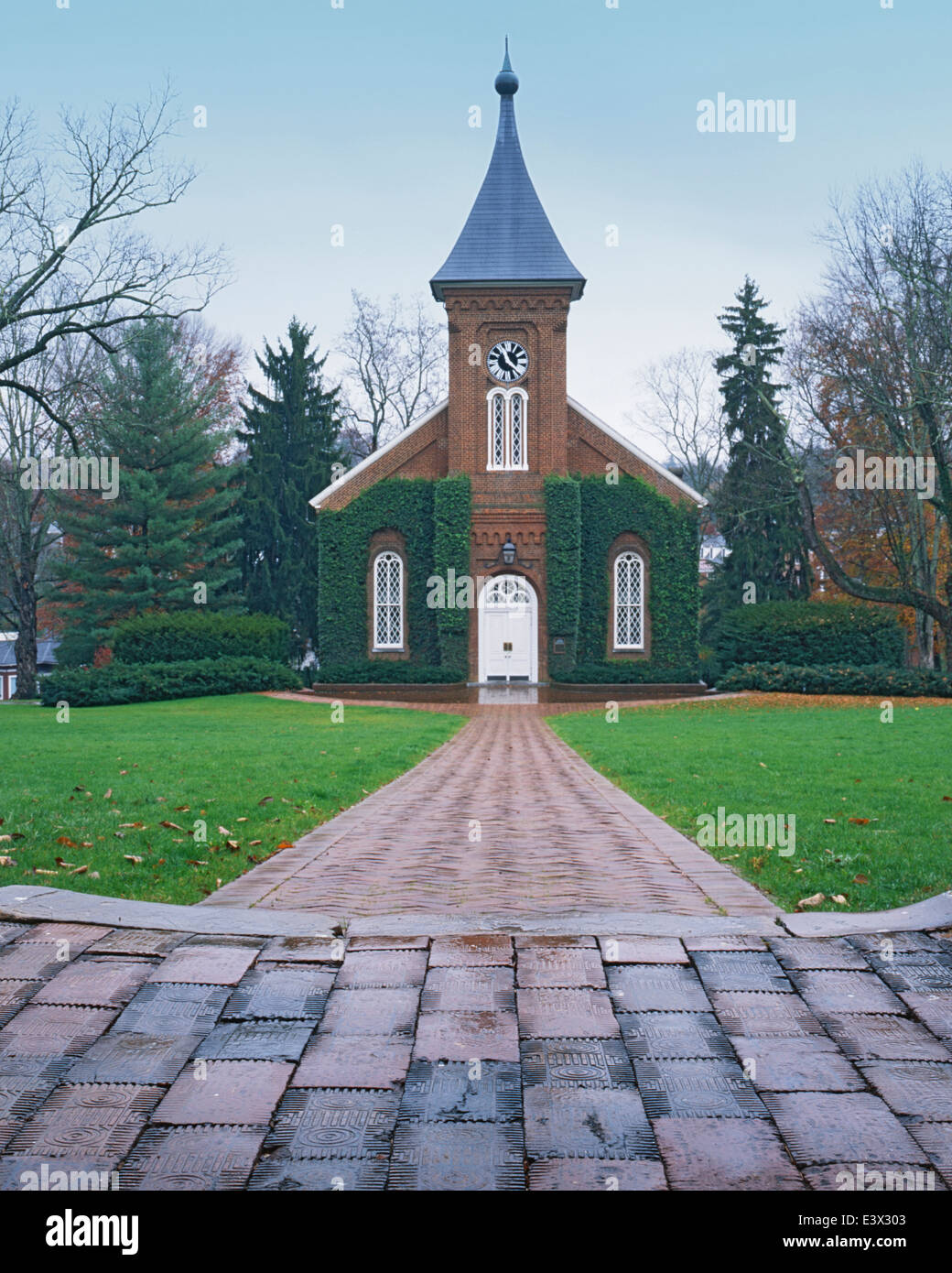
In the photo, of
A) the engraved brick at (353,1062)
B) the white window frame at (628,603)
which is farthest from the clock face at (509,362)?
the engraved brick at (353,1062)

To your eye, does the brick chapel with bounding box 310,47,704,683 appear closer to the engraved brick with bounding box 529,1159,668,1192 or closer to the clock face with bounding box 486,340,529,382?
the clock face with bounding box 486,340,529,382

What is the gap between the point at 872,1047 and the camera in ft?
11.3

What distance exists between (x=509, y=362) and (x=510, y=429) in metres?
1.86

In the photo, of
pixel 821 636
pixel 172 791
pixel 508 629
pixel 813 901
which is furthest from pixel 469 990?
pixel 508 629

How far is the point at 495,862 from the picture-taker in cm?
617

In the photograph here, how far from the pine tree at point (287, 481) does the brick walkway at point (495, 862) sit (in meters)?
28.7

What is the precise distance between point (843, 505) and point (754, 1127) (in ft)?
121

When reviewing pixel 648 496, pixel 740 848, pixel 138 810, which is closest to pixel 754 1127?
pixel 740 848

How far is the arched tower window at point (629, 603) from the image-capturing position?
30.1 metres

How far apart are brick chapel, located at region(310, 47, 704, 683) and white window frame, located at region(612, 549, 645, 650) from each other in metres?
0.04

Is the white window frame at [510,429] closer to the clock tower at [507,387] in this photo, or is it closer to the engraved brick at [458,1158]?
the clock tower at [507,387]
